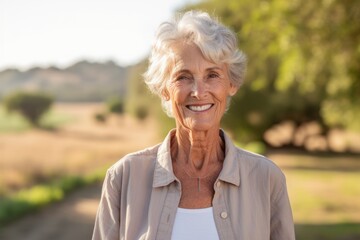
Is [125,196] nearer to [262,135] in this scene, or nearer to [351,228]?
[351,228]

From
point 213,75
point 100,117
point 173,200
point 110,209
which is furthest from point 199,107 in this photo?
point 100,117

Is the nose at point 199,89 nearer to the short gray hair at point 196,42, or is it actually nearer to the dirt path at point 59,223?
the short gray hair at point 196,42

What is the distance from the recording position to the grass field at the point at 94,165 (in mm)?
13438

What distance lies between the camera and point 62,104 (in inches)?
735

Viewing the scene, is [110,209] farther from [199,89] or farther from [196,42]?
[196,42]

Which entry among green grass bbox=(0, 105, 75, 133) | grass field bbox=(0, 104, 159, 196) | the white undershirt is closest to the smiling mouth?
the white undershirt

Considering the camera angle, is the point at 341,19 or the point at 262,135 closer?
the point at 341,19

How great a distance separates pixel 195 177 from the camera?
2.54 metres

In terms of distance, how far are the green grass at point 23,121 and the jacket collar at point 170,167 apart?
45.2 feet

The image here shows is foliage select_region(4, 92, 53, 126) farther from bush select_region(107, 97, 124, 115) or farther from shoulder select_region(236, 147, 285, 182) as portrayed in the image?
shoulder select_region(236, 147, 285, 182)

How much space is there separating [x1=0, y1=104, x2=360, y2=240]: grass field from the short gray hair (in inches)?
356

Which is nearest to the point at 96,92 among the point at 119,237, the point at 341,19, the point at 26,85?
the point at 26,85

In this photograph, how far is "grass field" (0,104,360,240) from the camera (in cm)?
1344

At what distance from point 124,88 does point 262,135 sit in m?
7.17
